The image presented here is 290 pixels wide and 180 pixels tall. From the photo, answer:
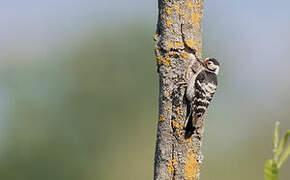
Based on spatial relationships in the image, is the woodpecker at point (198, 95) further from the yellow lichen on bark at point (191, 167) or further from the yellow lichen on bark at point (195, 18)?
the yellow lichen on bark at point (195, 18)

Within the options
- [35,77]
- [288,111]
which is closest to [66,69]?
[35,77]

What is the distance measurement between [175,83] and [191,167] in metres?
0.53

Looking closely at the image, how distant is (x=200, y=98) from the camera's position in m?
3.96

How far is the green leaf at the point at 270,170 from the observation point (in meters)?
1.14

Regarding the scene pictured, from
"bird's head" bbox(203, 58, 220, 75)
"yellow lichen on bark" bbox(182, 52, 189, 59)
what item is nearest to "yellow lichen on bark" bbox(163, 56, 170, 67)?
"yellow lichen on bark" bbox(182, 52, 189, 59)

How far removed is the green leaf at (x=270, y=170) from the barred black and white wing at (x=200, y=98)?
7.75ft

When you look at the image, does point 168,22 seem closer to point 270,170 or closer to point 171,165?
point 171,165

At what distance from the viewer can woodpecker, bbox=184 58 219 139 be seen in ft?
11.7

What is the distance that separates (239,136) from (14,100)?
9209 millimetres

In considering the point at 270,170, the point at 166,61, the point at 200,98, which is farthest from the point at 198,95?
the point at 270,170

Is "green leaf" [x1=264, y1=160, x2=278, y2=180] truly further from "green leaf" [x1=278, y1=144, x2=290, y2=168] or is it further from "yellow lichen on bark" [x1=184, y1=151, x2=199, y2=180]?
"yellow lichen on bark" [x1=184, y1=151, x2=199, y2=180]

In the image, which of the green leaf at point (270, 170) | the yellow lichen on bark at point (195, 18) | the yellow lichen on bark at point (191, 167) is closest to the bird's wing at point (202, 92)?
the yellow lichen on bark at point (191, 167)

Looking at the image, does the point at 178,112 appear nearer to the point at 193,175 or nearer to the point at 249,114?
the point at 193,175

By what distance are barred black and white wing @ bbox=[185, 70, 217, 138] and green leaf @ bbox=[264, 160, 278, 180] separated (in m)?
2.36
